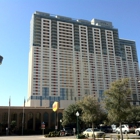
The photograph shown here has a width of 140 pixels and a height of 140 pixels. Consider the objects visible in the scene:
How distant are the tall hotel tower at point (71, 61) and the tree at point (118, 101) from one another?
105m

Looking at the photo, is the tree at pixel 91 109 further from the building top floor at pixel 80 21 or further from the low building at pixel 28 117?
the building top floor at pixel 80 21

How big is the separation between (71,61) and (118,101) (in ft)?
407

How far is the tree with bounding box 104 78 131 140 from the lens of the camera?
2406cm

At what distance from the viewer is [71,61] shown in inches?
5822

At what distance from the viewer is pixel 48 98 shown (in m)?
131

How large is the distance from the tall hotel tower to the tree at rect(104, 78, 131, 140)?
105494 mm

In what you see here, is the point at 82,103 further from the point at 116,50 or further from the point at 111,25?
the point at 111,25

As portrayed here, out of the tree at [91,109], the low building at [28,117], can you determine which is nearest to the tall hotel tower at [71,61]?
the low building at [28,117]

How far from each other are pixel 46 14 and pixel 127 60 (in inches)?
3187

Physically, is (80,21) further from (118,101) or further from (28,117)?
(118,101)

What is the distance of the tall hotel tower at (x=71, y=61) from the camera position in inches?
5266

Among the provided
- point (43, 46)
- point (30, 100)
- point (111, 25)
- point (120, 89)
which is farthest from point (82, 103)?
point (111, 25)

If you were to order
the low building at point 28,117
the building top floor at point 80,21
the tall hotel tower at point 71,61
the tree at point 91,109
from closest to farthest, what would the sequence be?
the tree at point 91,109, the low building at point 28,117, the tall hotel tower at point 71,61, the building top floor at point 80,21

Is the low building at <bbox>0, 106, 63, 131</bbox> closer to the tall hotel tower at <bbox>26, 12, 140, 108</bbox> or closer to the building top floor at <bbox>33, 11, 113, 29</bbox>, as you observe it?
the tall hotel tower at <bbox>26, 12, 140, 108</bbox>
